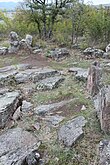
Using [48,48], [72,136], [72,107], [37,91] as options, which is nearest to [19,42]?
[48,48]

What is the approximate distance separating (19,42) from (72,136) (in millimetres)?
7626

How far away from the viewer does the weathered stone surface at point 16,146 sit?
3903 millimetres

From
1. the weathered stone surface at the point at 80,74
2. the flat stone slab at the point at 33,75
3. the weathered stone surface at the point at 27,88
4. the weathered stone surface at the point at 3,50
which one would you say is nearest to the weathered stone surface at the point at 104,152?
the weathered stone surface at the point at 27,88

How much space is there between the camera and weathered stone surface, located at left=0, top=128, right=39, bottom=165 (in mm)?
3903

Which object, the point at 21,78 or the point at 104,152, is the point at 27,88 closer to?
the point at 21,78

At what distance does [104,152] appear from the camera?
3736mm

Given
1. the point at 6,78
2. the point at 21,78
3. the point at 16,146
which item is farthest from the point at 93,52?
the point at 16,146

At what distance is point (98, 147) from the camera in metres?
4.05

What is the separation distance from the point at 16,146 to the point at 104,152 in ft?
4.04

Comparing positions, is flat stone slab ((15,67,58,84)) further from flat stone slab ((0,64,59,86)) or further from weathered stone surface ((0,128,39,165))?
weathered stone surface ((0,128,39,165))

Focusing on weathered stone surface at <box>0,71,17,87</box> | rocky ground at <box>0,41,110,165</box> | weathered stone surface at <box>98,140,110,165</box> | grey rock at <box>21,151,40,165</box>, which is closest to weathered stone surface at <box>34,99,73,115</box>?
rocky ground at <box>0,41,110,165</box>

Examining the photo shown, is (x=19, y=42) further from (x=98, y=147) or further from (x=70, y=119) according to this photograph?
(x=98, y=147)

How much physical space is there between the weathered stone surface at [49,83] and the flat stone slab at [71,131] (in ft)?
6.60

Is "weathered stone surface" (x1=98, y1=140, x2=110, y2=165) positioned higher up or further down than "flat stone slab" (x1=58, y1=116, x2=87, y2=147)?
higher up
